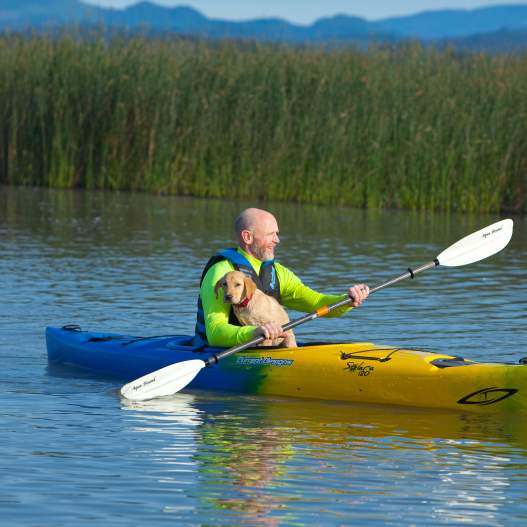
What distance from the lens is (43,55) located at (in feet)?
63.6

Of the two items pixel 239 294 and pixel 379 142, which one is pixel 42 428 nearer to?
pixel 239 294

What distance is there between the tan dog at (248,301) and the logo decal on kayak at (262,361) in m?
0.11

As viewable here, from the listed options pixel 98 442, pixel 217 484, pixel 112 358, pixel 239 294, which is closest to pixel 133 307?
pixel 112 358

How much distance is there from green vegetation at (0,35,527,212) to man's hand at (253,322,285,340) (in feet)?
33.6

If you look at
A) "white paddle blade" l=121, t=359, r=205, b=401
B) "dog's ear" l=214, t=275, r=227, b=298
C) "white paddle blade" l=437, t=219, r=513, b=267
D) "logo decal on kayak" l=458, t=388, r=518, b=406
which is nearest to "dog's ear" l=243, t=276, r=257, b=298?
"dog's ear" l=214, t=275, r=227, b=298

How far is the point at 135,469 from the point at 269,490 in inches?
23.9

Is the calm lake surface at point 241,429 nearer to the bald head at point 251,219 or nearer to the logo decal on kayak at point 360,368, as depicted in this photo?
the logo decal on kayak at point 360,368

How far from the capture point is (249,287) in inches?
278

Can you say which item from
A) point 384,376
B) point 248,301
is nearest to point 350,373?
point 384,376

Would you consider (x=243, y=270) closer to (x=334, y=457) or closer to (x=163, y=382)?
(x=163, y=382)

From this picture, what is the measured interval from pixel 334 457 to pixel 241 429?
2.51 ft

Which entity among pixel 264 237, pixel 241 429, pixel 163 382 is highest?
pixel 264 237

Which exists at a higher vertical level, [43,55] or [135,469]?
[43,55]

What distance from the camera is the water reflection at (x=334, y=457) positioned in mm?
→ 5129
